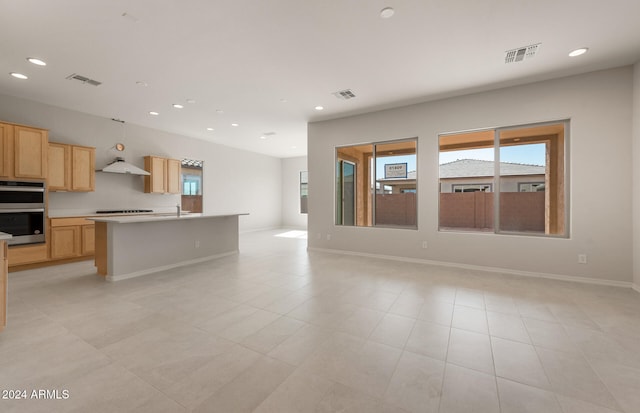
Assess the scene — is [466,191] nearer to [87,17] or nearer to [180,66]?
[180,66]

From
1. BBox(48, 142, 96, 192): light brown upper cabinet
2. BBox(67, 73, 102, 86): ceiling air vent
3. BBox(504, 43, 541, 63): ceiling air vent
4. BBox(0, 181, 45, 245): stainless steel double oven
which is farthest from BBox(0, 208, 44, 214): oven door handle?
BBox(504, 43, 541, 63): ceiling air vent

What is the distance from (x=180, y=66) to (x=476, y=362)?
16.1ft

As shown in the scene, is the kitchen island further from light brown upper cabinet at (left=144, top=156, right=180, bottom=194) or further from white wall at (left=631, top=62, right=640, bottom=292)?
white wall at (left=631, top=62, right=640, bottom=292)

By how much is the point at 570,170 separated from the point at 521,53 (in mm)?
2034

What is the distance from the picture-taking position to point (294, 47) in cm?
334

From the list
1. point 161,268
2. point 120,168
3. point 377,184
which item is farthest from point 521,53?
point 120,168

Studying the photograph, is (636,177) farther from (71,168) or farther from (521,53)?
(71,168)

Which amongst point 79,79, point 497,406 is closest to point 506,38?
point 497,406

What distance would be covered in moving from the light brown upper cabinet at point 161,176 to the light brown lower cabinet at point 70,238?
163cm

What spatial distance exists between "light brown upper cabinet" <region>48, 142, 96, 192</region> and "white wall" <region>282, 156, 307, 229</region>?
22.5 feet

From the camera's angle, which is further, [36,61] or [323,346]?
[36,61]

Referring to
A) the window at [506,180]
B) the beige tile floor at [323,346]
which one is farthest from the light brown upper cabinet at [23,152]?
the window at [506,180]

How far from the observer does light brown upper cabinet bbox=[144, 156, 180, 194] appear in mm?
6754

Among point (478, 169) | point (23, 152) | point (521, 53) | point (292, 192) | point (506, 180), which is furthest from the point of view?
point (292, 192)
